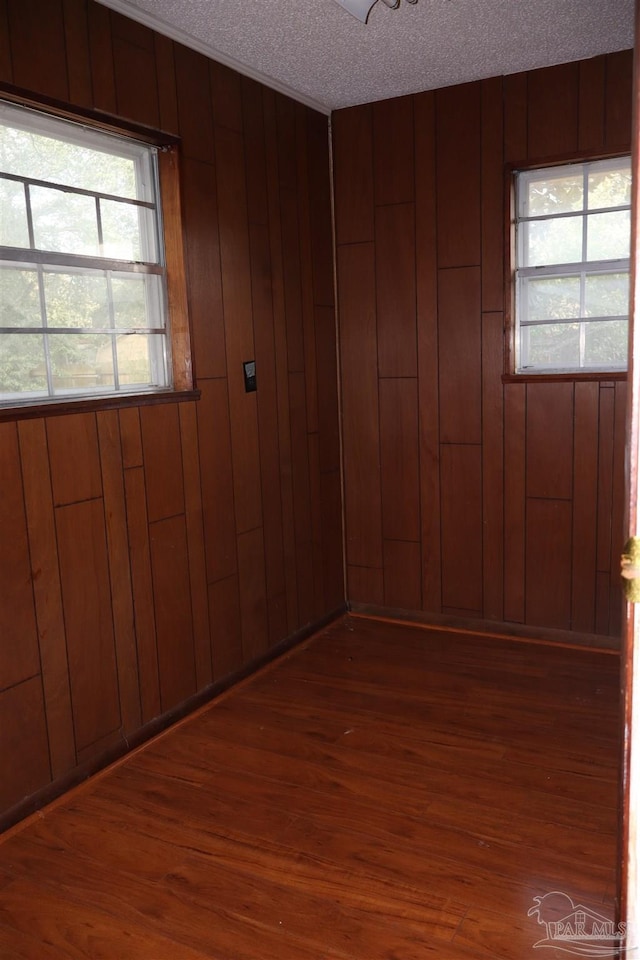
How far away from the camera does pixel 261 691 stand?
340 cm

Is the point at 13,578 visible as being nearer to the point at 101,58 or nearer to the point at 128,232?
the point at 128,232

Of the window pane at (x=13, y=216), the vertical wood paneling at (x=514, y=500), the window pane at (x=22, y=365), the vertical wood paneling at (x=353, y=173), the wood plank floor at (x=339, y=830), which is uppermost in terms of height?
the vertical wood paneling at (x=353, y=173)

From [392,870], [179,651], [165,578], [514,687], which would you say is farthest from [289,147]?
[392,870]

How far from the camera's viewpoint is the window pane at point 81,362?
270 cm

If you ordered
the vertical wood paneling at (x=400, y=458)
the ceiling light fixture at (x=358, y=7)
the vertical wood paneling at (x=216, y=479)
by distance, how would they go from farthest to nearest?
1. the vertical wood paneling at (x=400, y=458)
2. the vertical wood paneling at (x=216, y=479)
3. the ceiling light fixture at (x=358, y=7)

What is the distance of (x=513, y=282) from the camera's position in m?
3.70

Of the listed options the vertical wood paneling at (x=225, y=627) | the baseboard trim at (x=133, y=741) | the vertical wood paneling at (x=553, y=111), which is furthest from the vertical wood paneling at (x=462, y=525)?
the vertical wood paneling at (x=553, y=111)

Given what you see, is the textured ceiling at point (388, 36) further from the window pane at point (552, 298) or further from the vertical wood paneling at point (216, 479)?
the vertical wood paneling at point (216, 479)

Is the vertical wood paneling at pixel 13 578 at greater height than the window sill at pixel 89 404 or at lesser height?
lesser

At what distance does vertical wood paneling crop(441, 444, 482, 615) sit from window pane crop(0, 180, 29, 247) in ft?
7.29

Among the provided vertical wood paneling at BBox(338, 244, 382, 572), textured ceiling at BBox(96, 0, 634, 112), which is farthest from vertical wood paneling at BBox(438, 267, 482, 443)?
textured ceiling at BBox(96, 0, 634, 112)

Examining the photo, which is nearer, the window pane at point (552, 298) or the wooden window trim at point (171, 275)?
the wooden window trim at point (171, 275)

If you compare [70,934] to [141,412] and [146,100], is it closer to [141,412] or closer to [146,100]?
[141,412]

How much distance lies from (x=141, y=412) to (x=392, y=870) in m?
1.75
